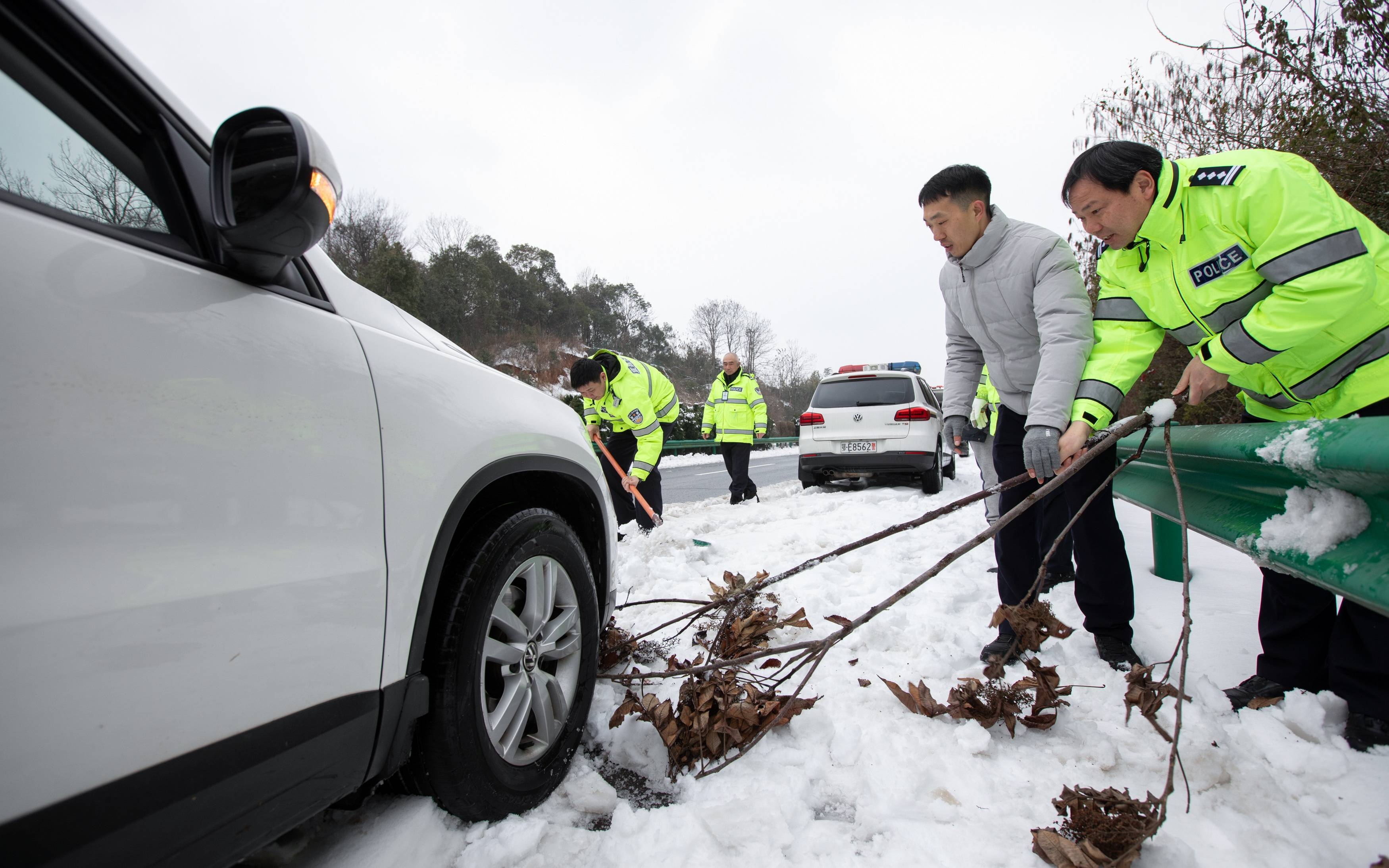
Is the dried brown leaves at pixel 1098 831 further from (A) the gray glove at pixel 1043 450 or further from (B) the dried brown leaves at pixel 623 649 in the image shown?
(B) the dried brown leaves at pixel 623 649

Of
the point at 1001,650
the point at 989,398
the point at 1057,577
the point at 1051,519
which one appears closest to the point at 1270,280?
the point at 1051,519

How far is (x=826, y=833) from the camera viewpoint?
5.02 feet

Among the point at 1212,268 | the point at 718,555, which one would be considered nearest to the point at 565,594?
the point at 1212,268

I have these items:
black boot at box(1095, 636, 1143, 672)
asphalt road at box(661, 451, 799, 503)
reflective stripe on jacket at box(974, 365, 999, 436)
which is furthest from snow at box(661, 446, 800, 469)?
black boot at box(1095, 636, 1143, 672)

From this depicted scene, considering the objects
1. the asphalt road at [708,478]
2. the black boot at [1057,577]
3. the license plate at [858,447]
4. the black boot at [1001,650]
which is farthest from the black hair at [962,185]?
the asphalt road at [708,478]

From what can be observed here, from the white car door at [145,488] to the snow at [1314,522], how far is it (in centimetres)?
217

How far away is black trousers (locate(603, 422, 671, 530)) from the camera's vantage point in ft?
18.6

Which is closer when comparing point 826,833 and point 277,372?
point 277,372

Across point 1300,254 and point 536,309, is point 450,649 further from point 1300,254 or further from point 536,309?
point 536,309

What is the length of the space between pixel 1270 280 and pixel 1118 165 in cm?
57

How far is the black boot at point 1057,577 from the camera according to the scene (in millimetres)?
3363

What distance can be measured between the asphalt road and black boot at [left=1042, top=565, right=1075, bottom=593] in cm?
513

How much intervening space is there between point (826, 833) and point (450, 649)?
3.45 ft

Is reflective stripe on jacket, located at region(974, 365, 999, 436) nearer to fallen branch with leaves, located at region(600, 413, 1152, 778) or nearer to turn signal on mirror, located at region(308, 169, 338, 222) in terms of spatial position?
fallen branch with leaves, located at region(600, 413, 1152, 778)
